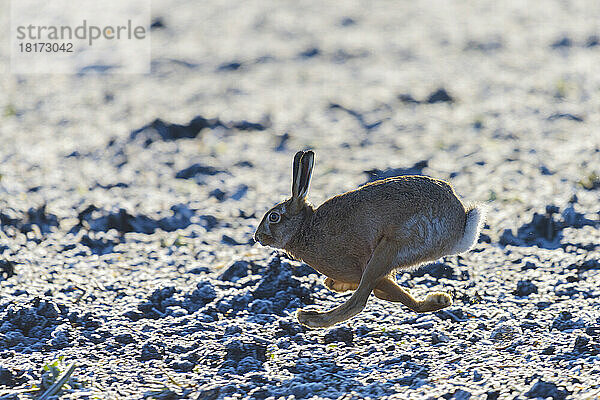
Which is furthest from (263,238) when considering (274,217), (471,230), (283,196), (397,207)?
(283,196)

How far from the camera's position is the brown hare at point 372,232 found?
4.30 m

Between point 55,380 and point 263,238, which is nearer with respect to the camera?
point 55,380

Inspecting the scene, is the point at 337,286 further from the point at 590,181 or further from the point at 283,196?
the point at 590,181

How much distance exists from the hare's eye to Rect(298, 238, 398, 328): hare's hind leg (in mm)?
647

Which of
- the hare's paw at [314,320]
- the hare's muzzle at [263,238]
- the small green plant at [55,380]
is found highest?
the hare's muzzle at [263,238]

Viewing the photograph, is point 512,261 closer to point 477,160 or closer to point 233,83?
point 477,160

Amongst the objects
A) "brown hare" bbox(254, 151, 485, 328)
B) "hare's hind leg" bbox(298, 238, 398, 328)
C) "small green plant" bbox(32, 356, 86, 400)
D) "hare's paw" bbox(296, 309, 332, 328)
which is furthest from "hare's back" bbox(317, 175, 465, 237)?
Answer: "small green plant" bbox(32, 356, 86, 400)

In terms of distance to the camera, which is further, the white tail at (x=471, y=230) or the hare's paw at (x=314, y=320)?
the white tail at (x=471, y=230)

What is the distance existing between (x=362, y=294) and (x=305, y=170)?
2.73 feet

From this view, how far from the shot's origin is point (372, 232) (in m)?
4.38

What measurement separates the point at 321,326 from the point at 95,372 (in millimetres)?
1290

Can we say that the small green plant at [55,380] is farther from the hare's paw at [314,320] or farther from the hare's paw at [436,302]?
the hare's paw at [436,302]

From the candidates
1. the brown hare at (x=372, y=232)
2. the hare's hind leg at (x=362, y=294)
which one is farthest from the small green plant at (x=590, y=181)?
the hare's hind leg at (x=362, y=294)

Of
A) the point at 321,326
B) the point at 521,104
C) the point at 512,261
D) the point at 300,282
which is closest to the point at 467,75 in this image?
the point at 521,104
